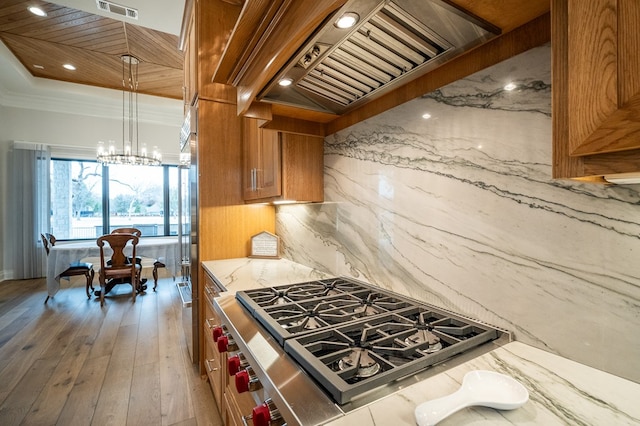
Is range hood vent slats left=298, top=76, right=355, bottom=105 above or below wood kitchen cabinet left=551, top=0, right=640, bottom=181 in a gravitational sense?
above

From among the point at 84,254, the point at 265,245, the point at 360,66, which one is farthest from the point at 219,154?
the point at 84,254

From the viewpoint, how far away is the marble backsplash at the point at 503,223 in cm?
68

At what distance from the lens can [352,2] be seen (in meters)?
0.71

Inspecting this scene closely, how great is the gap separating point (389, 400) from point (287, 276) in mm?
1167

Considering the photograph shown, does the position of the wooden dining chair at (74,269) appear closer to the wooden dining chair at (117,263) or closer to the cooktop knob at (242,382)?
the wooden dining chair at (117,263)

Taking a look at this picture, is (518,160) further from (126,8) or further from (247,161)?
(126,8)

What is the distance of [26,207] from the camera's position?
202 inches

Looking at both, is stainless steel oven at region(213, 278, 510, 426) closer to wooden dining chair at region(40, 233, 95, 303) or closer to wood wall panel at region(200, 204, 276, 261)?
wood wall panel at region(200, 204, 276, 261)

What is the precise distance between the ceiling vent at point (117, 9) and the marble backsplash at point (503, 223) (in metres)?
2.82

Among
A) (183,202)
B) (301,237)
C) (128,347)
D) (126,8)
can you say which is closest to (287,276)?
(301,237)

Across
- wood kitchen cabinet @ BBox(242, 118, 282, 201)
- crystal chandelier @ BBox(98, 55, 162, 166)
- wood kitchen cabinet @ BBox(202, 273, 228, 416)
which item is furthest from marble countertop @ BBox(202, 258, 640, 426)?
crystal chandelier @ BBox(98, 55, 162, 166)

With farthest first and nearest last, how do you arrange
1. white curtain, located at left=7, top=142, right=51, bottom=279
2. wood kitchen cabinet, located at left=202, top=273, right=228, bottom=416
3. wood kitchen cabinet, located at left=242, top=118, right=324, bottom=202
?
white curtain, located at left=7, top=142, right=51, bottom=279 < wood kitchen cabinet, located at left=242, top=118, right=324, bottom=202 < wood kitchen cabinet, located at left=202, top=273, right=228, bottom=416

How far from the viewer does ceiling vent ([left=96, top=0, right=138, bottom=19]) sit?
2654mm

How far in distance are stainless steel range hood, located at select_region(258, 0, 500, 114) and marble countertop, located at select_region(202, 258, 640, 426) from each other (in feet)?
2.93
